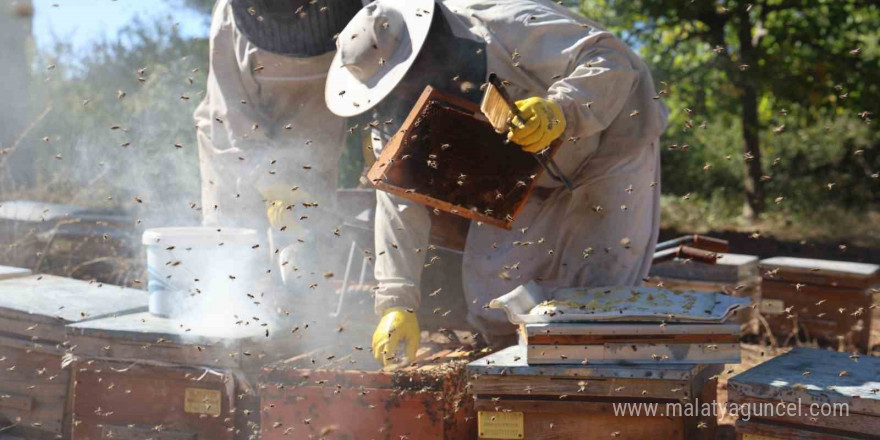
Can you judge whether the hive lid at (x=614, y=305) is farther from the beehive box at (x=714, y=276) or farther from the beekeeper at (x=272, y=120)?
the beehive box at (x=714, y=276)

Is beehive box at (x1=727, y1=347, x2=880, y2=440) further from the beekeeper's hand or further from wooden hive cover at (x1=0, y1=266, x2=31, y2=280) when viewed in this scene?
wooden hive cover at (x1=0, y1=266, x2=31, y2=280)

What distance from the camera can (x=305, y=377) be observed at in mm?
2391

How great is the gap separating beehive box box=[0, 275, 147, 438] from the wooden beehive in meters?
1.24

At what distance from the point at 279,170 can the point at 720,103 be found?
5.83m

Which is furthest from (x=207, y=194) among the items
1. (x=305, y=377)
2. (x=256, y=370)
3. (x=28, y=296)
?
(x=305, y=377)

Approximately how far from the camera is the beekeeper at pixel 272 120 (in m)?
3.31

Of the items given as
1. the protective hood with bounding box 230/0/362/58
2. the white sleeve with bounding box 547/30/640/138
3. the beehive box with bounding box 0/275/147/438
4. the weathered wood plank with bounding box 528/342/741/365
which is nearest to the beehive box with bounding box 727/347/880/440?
the weathered wood plank with bounding box 528/342/741/365

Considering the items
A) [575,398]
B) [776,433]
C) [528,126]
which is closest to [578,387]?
[575,398]

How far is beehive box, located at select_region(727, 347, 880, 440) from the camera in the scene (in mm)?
1864

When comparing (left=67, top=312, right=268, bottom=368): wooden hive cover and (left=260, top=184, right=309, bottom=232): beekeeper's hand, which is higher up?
(left=260, top=184, right=309, bottom=232): beekeeper's hand

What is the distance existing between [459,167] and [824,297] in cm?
255

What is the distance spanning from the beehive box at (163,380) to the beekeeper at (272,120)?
77 centimetres

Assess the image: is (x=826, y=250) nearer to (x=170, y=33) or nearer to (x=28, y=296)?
(x=170, y=33)

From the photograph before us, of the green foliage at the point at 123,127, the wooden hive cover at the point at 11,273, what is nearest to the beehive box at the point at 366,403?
the wooden hive cover at the point at 11,273
